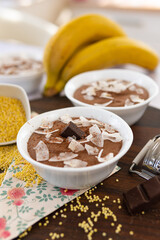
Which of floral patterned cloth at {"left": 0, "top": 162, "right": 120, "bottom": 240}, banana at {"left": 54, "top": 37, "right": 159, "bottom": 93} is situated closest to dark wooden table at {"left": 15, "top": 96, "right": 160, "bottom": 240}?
floral patterned cloth at {"left": 0, "top": 162, "right": 120, "bottom": 240}

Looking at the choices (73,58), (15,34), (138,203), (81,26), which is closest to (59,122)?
(138,203)

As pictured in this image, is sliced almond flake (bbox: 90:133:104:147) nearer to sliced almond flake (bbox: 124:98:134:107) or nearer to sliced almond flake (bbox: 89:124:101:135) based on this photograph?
sliced almond flake (bbox: 89:124:101:135)

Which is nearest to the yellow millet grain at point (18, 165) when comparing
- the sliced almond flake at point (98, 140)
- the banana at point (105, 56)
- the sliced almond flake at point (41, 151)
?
the sliced almond flake at point (41, 151)

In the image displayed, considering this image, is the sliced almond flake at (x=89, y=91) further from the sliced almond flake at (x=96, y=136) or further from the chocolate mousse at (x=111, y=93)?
the sliced almond flake at (x=96, y=136)

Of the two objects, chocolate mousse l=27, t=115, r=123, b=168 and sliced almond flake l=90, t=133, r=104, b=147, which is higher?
sliced almond flake l=90, t=133, r=104, b=147

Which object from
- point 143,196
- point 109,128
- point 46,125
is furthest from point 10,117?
point 143,196

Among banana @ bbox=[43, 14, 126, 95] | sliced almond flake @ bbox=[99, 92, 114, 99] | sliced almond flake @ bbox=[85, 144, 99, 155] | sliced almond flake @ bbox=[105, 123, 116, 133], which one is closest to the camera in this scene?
sliced almond flake @ bbox=[85, 144, 99, 155]

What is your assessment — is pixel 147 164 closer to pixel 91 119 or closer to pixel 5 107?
pixel 91 119

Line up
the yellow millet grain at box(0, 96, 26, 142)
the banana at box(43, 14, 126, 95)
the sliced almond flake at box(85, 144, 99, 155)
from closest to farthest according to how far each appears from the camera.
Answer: the sliced almond flake at box(85, 144, 99, 155), the yellow millet grain at box(0, 96, 26, 142), the banana at box(43, 14, 126, 95)
